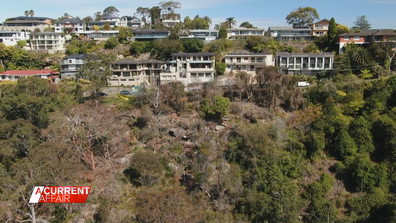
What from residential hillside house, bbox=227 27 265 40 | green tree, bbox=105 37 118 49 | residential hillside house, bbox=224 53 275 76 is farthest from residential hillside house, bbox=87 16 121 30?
residential hillside house, bbox=224 53 275 76

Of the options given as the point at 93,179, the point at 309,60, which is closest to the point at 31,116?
the point at 93,179

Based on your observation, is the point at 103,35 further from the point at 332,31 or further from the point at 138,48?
the point at 332,31

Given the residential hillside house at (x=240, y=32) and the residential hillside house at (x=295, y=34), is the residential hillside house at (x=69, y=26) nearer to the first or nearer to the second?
the residential hillside house at (x=240, y=32)

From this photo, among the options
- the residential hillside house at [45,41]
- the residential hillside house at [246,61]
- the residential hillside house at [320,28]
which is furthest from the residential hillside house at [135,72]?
the residential hillside house at [320,28]

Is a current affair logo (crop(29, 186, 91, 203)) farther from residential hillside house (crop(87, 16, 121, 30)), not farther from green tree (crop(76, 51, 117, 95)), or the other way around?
residential hillside house (crop(87, 16, 121, 30))

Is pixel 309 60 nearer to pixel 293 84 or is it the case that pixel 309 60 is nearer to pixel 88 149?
pixel 293 84
